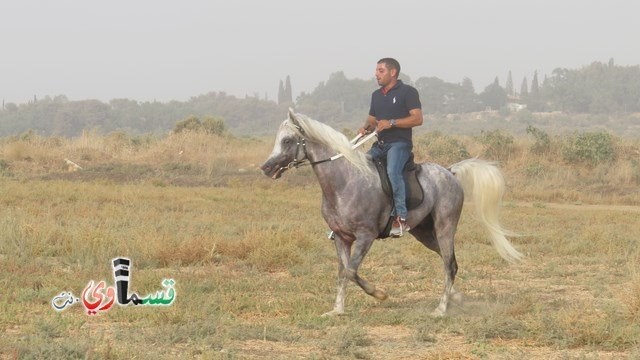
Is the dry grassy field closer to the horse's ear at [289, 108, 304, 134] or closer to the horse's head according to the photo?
the horse's head

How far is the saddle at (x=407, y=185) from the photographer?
8.42m

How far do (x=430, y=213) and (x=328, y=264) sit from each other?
3063mm

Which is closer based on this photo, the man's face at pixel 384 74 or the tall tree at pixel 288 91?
the man's face at pixel 384 74

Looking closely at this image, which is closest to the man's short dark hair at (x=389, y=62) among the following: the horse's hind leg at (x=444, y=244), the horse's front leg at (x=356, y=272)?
the horse's hind leg at (x=444, y=244)

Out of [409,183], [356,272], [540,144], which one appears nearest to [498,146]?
[540,144]

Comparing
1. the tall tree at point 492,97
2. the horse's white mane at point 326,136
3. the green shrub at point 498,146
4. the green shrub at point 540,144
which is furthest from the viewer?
the tall tree at point 492,97

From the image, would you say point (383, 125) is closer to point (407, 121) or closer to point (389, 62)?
point (407, 121)

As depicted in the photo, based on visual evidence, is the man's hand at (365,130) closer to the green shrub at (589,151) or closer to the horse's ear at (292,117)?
the horse's ear at (292,117)

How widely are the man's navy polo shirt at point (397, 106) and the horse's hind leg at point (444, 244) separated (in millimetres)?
1043

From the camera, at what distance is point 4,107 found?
13188 cm

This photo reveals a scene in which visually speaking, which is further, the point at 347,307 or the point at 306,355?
the point at 347,307

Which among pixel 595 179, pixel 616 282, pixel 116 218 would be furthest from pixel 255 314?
pixel 595 179

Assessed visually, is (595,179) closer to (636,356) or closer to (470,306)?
(470,306)

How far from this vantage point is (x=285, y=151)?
8.22 metres
